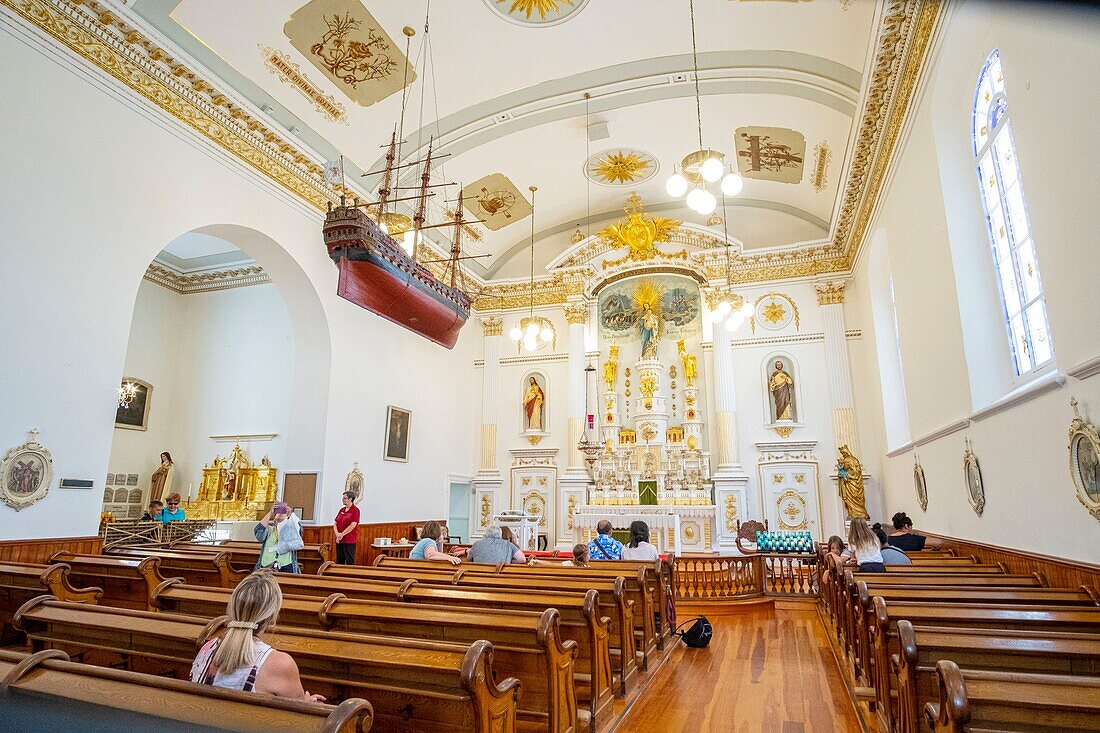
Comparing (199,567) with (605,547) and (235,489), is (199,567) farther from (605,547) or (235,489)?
(235,489)

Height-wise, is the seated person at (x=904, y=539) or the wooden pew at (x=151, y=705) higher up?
the seated person at (x=904, y=539)

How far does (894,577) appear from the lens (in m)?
4.45

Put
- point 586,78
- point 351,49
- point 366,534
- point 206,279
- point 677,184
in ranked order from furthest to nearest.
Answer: point 206,279, point 366,534, point 586,78, point 351,49, point 677,184

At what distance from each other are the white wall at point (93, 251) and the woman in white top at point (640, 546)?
492 centimetres

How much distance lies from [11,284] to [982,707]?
7572mm

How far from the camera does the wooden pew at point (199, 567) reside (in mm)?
5852

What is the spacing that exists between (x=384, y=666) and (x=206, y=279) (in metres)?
12.8

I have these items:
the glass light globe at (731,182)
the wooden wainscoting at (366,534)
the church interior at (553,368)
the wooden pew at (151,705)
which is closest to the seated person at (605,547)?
the church interior at (553,368)

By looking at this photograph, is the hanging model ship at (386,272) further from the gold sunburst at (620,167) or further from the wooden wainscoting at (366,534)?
the gold sunburst at (620,167)

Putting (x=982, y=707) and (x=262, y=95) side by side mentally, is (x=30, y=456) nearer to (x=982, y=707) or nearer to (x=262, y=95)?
(x=262, y=95)

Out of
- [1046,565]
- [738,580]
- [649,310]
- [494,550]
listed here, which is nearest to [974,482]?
[1046,565]

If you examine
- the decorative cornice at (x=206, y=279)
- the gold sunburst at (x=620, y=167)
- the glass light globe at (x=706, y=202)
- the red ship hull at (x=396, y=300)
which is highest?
the gold sunburst at (x=620, y=167)

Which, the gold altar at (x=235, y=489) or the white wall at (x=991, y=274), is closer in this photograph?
the white wall at (x=991, y=274)

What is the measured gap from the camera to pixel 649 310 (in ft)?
44.1
